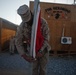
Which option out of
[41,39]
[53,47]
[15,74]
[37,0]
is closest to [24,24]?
[41,39]

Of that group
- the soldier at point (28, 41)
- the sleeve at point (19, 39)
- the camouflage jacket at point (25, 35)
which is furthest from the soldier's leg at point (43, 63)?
the sleeve at point (19, 39)

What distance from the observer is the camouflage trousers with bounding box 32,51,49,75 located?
2.99 meters

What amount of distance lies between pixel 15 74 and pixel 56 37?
12.1 feet

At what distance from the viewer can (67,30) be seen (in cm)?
831

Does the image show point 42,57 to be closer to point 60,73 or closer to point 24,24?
point 24,24

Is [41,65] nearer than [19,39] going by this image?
No

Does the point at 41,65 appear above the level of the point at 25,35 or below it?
below

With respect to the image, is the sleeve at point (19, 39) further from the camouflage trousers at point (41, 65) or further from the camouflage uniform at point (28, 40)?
the camouflage trousers at point (41, 65)

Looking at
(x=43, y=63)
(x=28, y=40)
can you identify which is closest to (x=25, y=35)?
(x=28, y=40)

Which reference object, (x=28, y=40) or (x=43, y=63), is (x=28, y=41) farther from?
(x=43, y=63)

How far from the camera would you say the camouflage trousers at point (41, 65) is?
9.82 ft

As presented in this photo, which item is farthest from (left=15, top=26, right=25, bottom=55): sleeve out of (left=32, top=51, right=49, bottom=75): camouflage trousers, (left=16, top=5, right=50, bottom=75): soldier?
(left=32, top=51, right=49, bottom=75): camouflage trousers

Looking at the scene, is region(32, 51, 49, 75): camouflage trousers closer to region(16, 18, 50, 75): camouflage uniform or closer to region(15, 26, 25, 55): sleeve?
region(16, 18, 50, 75): camouflage uniform

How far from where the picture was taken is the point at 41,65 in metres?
3.02
